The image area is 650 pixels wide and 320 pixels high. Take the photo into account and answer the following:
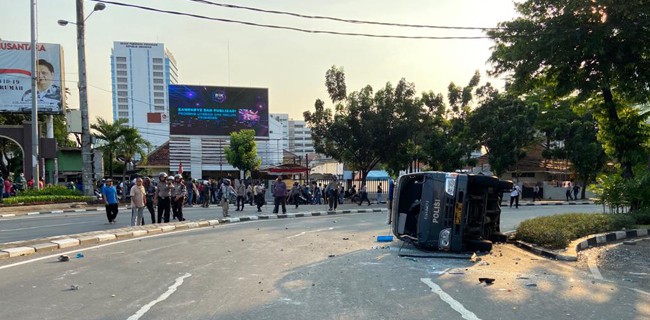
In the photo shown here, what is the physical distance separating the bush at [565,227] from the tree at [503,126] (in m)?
18.8

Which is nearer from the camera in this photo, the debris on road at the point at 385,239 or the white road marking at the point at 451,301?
the white road marking at the point at 451,301

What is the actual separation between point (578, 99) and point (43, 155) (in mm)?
31249

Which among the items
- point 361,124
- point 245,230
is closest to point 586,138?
point 361,124

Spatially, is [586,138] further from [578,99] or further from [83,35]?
[83,35]

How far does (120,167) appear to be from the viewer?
55.5 m

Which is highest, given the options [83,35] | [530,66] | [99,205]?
[83,35]

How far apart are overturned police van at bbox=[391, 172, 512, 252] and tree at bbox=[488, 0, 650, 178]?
5.71 metres

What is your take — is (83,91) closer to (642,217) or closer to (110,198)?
(110,198)

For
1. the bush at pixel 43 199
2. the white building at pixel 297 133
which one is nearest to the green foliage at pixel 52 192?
the bush at pixel 43 199

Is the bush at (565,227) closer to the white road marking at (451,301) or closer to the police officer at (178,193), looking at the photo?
the white road marking at (451,301)

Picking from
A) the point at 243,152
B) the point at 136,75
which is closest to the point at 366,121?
the point at 243,152

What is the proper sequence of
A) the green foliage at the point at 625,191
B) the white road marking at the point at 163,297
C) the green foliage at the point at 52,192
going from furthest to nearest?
1. the green foliage at the point at 52,192
2. the green foliage at the point at 625,191
3. the white road marking at the point at 163,297

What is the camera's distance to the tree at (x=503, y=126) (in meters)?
32.8

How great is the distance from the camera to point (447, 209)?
9.80 metres
